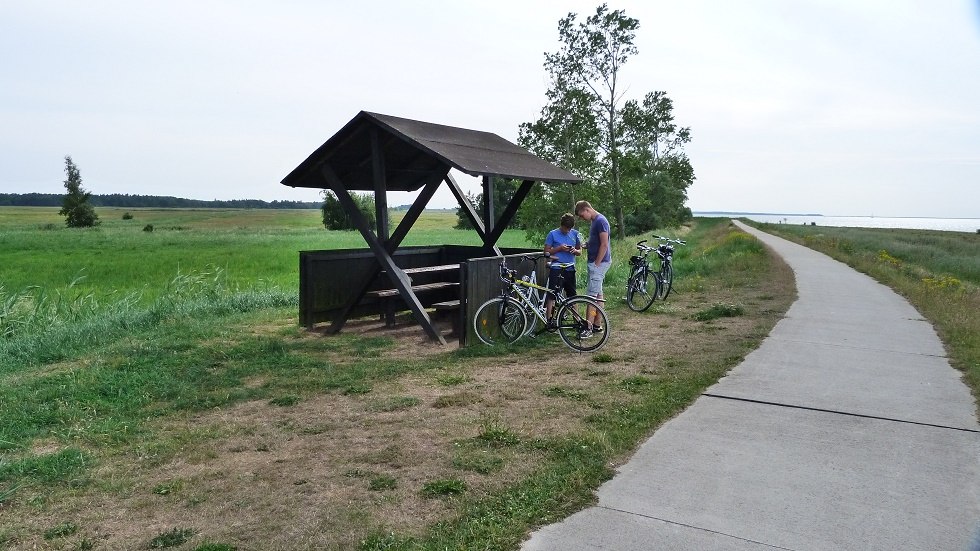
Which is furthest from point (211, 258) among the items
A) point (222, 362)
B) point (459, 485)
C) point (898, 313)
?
point (459, 485)

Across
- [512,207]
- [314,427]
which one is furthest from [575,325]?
[314,427]

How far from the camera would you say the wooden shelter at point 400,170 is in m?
9.38

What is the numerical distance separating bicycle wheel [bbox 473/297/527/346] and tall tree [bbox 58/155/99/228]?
9345 centimetres

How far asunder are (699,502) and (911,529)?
104cm

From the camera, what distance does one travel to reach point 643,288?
12.5 meters

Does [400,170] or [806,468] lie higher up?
[400,170]

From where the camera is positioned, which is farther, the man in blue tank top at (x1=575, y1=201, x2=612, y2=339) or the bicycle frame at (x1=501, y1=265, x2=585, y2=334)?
the bicycle frame at (x1=501, y1=265, x2=585, y2=334)

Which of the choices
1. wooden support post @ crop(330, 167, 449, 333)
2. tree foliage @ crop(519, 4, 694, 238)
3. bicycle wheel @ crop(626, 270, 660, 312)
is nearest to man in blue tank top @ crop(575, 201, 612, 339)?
wooden support post @ crop(330, 167, 449, 333)

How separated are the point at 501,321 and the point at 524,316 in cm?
37

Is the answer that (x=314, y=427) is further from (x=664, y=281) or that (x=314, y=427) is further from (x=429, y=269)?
(x=664, y=281)

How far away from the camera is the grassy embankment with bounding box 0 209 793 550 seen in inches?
149

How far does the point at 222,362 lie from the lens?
8164mm

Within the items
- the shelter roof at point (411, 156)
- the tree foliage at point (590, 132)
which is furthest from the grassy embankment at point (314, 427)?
the tree foliage at point (590, 132)

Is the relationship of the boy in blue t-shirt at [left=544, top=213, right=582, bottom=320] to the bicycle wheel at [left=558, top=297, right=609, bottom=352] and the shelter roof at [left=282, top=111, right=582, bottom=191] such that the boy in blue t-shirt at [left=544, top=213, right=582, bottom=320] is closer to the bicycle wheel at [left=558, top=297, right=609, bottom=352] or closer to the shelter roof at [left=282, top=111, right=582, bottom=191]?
the bicycle wheel at [left=558, top=297, right=609, bottom=352]
